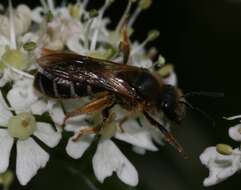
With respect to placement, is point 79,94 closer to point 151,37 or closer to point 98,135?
point 98,135

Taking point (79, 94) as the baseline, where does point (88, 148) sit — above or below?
below

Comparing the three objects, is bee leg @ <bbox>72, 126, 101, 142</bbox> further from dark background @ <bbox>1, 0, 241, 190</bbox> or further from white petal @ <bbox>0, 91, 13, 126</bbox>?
dark background @ <bbox>1, 0, 241, 190</bbox>

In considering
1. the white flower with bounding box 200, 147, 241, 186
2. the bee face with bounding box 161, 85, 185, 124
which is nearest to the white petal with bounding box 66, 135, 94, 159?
the bee face with bounding box 161, 85, 185, 124

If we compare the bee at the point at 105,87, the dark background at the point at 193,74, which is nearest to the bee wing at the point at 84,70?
the bee at the point at 105,87

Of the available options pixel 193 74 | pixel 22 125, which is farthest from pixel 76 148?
pixel 193 74

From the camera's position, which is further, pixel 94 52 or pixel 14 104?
pixel 94 52

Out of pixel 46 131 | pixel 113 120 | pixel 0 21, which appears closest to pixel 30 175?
pixel 46 131
